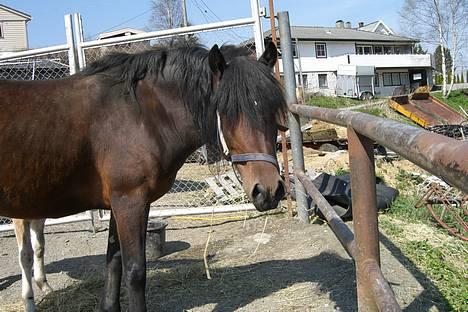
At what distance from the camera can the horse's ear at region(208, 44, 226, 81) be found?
2420 mm

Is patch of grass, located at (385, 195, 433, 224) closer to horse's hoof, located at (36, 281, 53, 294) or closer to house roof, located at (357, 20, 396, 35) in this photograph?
horse's hoof, located at (36, 281, 53, 294)

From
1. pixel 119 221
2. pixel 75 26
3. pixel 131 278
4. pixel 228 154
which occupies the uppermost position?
pixel 75 26

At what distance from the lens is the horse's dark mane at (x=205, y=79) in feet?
7.66

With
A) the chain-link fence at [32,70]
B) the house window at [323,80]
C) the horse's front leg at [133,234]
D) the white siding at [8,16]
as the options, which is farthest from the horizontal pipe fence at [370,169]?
the house window at [323,80]

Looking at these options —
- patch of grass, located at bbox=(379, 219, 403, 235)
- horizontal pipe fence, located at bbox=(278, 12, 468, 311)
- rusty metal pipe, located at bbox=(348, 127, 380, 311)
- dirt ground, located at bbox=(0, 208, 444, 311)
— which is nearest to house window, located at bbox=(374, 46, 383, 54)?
dirt ground, located at bbox=(0, 208, 444, 311)

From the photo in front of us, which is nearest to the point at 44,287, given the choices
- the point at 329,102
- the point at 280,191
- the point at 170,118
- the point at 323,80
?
the point at 170,118

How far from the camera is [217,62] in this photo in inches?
97.0

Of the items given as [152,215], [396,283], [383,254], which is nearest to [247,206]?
[152,215]

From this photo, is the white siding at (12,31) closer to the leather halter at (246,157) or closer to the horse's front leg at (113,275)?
the horse's front leg at (113,275)

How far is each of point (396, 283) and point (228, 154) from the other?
1558 millimetres

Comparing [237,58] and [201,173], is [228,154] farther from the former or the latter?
[201,173]

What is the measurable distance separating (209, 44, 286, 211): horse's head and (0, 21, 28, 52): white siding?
3538cm

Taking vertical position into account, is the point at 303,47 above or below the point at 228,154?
above

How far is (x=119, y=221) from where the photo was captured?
2.62 meters
